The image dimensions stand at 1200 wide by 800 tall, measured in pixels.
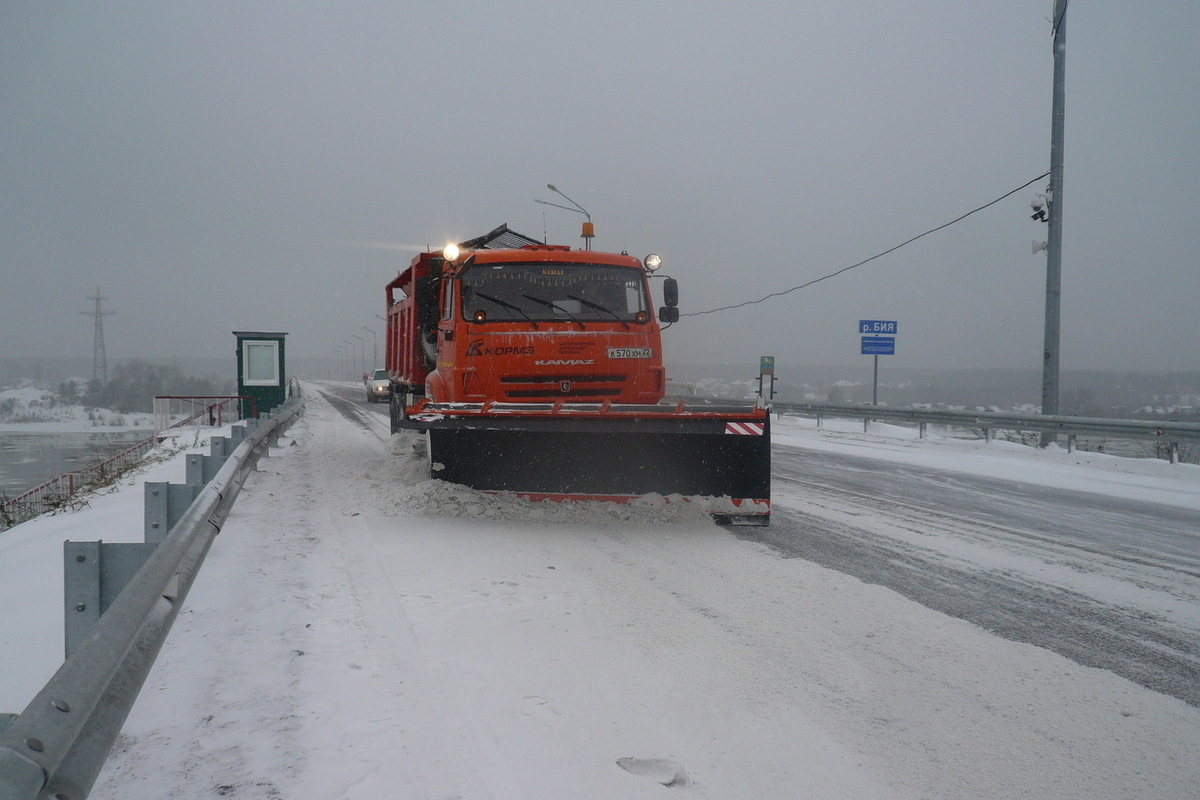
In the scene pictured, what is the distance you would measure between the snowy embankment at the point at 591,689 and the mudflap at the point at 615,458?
1031 millimetres

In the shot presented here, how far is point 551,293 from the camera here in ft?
25.7

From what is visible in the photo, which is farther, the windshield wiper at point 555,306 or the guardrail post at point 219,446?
the windshield wiper at point 555,306

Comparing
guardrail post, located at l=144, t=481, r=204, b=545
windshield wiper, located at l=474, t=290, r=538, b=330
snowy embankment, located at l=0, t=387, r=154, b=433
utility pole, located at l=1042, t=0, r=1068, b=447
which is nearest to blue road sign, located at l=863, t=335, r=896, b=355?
utility pole, located at l=1042, t=0, r=1068, b=447

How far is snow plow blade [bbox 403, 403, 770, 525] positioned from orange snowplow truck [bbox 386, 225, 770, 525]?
0.4 inches

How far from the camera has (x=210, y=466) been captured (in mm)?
5363

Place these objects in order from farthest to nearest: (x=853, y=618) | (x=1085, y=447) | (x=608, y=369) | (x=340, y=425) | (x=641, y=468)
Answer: (x=340, y=425) < (x=1085, y=447) < (x=608, y=369) < (x=641, y=468) < (x=853, y=618)

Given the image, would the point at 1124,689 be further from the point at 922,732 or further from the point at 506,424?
the point at 506,424

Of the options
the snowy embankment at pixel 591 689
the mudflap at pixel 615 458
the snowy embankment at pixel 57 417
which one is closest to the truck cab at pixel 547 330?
the mudflap at pixel 615 458

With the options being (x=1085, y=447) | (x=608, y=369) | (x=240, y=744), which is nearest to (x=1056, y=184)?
(x=1085, y=447)

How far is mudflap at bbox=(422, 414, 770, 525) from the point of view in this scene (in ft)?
20.8

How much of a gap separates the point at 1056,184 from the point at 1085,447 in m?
5.10

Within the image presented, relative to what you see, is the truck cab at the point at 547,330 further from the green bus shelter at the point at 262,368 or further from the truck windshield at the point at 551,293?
the green bus shelter at the point at 262,368

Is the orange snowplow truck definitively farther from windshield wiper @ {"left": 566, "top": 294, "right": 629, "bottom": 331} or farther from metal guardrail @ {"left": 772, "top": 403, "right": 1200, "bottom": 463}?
metal guardrail @ {"left": 772, "top": 403, "right": 1200, "bottom": 463}

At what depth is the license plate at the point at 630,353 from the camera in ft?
25.0
